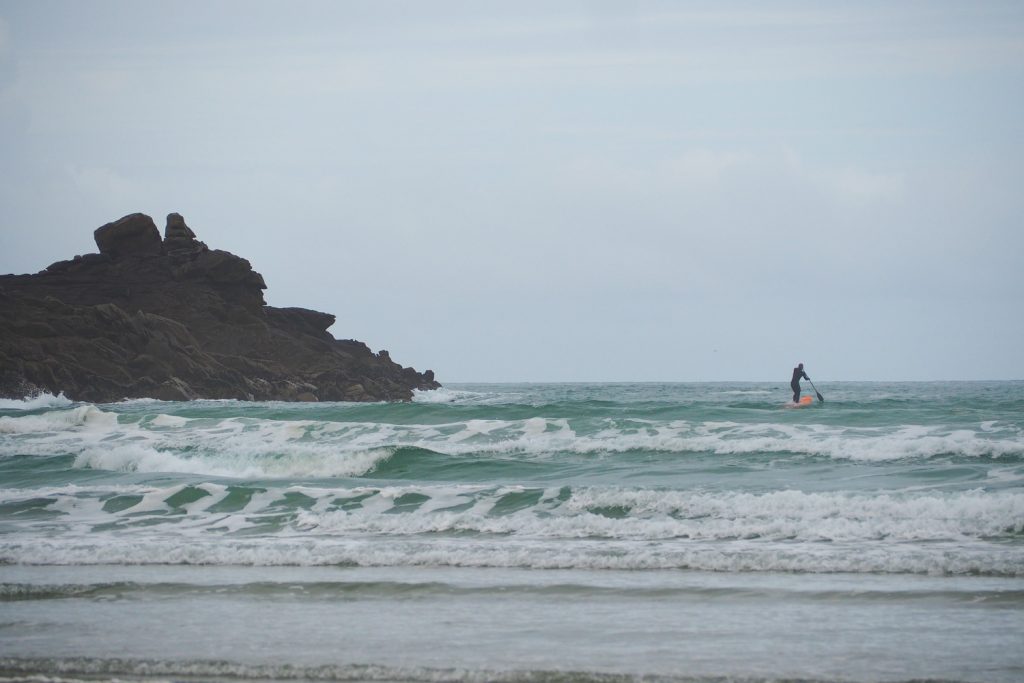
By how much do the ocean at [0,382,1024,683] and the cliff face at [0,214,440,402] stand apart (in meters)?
28.6

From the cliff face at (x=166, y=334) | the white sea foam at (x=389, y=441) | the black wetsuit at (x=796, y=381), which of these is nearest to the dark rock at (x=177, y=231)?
the cliff face at (x=166, y=334)

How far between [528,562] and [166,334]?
47277 mm

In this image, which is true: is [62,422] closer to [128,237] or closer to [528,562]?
[528,562]

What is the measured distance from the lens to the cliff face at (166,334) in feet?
153

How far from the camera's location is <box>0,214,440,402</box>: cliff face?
4656 centimetres

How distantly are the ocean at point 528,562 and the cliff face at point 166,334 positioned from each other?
2855cm

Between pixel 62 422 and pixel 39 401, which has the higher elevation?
pixel 39 401

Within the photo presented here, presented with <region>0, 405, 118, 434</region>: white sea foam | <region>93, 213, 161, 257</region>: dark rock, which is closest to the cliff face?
<region>93, 213, 161, 257</region>: dark rock

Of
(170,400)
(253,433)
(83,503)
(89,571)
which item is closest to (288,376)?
(170,400)

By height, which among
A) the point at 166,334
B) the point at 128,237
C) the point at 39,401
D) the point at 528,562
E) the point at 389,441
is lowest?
the point at 528,562

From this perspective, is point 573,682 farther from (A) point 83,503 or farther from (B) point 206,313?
(B) point 206,313

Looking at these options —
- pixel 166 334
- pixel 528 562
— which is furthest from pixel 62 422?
pixel 166 334

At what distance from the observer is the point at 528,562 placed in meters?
9.43

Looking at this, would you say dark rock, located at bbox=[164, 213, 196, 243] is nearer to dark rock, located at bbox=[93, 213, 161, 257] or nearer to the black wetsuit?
dark rock, located at bbox=[93, 213, 161, 257]
